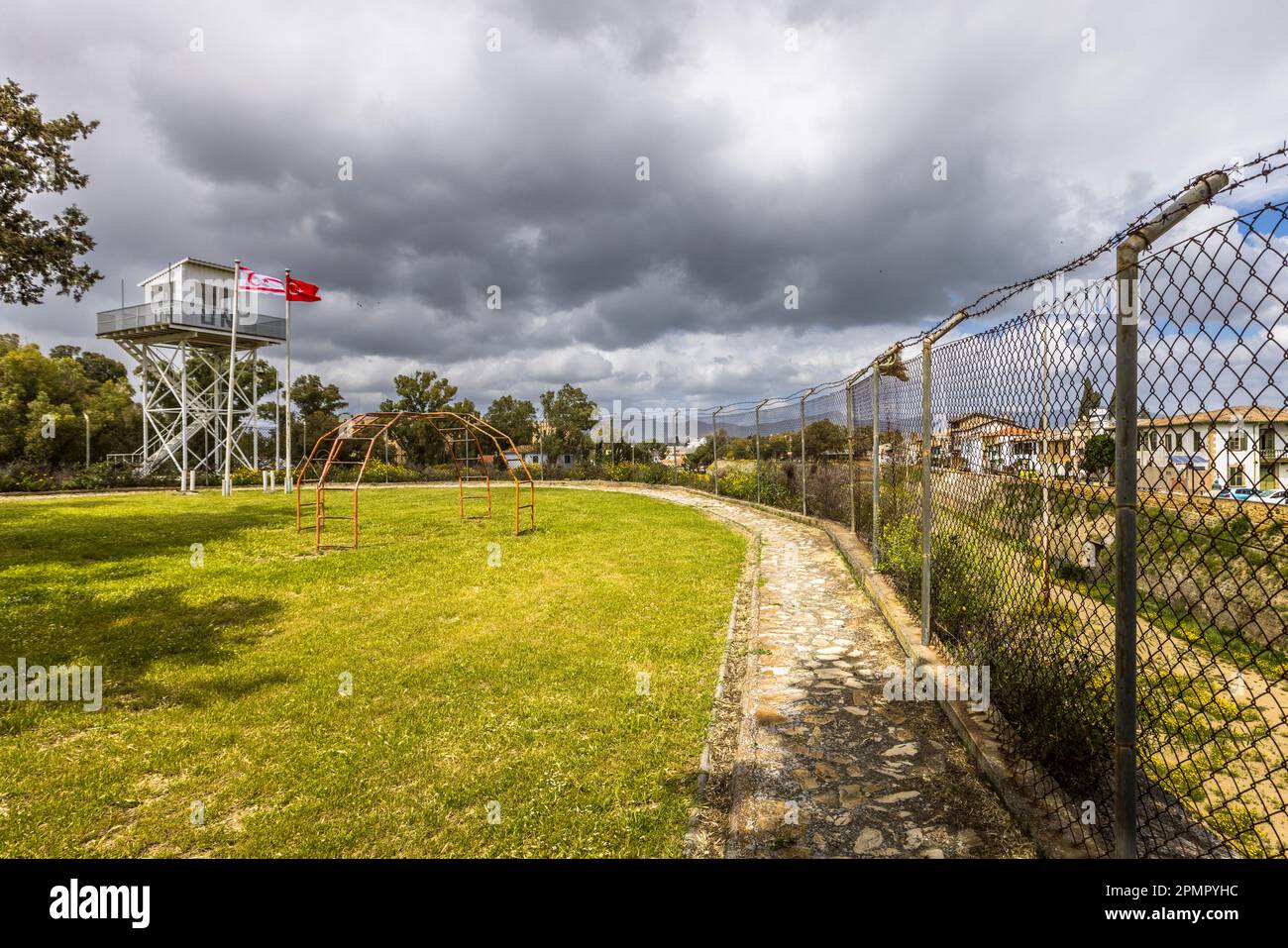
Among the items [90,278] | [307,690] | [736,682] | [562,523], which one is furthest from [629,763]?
[90,278]

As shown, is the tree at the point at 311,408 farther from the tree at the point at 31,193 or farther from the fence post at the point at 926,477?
the fence post at the point at 926,477

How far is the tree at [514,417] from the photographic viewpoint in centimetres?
4519

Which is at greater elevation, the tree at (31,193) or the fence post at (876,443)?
the tree at (31,193)

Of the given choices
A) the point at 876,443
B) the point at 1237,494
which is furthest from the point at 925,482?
the point at 876,443

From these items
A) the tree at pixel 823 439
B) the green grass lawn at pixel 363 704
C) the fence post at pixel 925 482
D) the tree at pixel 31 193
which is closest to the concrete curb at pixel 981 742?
the fence post at pixel 925 482

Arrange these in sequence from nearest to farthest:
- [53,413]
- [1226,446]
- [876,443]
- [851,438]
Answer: [1226,446] < [876,443] < [851,438] < [53,413]

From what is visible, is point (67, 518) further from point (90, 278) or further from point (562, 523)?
point (562, 523)

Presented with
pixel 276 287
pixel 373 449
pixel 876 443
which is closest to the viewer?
pixel 876 443

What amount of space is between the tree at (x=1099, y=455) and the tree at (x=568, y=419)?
110ft

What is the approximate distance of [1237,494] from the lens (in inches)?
77.7

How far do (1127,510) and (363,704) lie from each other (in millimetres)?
4859

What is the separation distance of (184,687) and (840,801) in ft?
17.1

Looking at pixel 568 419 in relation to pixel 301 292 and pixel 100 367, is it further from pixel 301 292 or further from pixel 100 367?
pixel 100 367

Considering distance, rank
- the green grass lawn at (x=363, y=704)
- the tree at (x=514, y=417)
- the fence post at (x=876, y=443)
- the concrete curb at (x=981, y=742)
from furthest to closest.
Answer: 1. the tree at (x=514, y=417)
2. the fence post at (x=876, y=443)
3. the green grass lawn at (x=363, y=704)
4. the concrete curb at (x=981, y=742)
